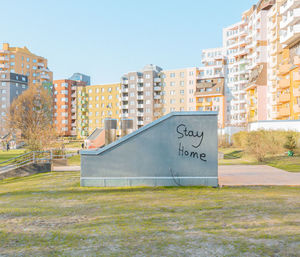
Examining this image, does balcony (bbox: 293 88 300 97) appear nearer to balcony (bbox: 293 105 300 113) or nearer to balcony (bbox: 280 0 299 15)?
balcony (bbox: 293 105 300 113)

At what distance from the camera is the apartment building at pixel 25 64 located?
401ft

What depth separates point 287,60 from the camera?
5303 centimetres

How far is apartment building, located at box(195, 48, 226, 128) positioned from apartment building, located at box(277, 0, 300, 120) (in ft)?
125

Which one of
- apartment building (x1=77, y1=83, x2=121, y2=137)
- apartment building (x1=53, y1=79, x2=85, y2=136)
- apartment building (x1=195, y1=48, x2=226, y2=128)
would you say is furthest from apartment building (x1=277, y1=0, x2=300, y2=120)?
apartment building (x1=53, y1=79, x2=85, y2=136)

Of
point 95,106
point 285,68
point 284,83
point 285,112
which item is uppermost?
point 95,106

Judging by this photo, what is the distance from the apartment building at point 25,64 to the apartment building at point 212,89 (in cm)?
6323

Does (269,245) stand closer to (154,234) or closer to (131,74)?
(154,234)

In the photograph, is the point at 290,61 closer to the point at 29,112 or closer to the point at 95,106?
the point at 29,112

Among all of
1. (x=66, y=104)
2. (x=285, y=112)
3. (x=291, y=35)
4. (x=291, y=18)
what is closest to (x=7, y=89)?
(x=66, y=104)

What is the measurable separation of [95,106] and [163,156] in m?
101

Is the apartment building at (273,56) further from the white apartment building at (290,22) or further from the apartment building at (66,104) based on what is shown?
the apartment building at (66,104)

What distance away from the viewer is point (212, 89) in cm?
9469

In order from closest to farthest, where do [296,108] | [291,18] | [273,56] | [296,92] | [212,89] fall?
[296,108]
[291,18]
[296,92]
[273,56]
[212,89]

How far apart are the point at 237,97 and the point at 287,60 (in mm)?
39693
